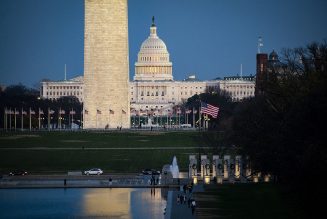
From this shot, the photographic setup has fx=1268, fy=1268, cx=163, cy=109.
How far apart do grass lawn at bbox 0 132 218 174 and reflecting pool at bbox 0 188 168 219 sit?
32.1ft

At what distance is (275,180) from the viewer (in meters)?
47.5

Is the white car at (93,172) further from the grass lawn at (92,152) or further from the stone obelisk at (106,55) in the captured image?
the stone obelisk at (106,55)

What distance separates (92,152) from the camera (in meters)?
69.1

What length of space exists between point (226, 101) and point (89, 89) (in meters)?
22.4

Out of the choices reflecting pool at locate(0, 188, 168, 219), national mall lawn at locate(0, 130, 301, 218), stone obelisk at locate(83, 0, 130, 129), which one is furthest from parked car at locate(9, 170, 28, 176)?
stone obelisk at locate(83, 0, 130, 129)

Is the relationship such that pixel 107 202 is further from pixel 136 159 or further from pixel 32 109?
pixel 32 109

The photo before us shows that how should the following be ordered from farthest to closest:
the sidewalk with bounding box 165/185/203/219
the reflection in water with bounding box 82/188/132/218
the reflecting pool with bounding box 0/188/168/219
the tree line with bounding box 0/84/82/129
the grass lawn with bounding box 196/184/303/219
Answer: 1. the tree line with bounding box 0/84/82/129
2. the reflection in water with bounding box 82/188/132/218
3. the reflecting pool with bounding box 0/188/168/219
4. the sidewalk with bounding box 165/185/203/219
5. the grass lawn with bounding box 196/184/303/219

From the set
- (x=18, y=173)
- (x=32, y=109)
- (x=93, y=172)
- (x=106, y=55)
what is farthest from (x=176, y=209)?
(x=32, y=109)

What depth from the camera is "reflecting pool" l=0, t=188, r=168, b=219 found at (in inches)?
1502

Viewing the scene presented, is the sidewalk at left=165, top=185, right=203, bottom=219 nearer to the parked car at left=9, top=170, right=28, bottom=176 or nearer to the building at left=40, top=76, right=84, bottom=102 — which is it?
the parked car at left=9, top=170, right=28, bottom=176

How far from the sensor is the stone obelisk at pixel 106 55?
104 metres

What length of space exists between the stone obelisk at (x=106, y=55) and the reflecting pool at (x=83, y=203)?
2236 inches

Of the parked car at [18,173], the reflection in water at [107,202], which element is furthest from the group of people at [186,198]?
the parked car at [18,173]

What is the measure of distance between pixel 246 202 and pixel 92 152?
97.1 feet
